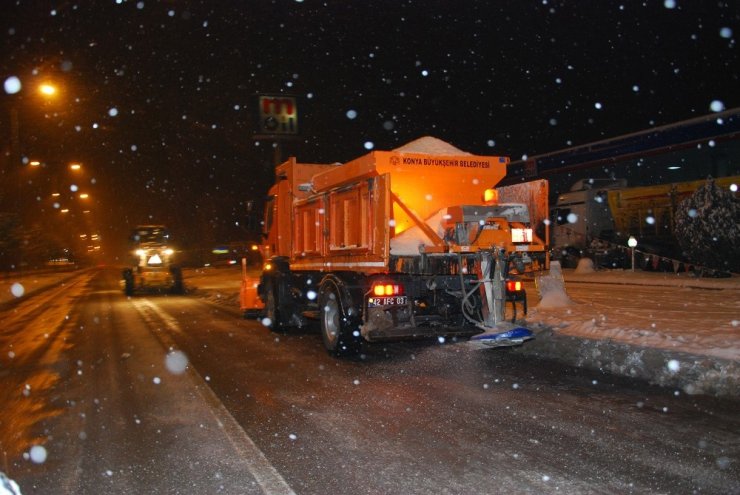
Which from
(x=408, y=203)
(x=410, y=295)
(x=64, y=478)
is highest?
(x=408, y=203)

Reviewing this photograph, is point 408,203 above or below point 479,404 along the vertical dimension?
above

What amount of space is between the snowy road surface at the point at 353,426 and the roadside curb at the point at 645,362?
390 mm

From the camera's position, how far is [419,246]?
841cm

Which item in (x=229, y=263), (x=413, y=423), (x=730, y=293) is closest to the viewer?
(x=413, y=423)

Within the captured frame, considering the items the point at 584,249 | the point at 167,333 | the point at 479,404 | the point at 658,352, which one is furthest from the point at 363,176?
the point at 584,249

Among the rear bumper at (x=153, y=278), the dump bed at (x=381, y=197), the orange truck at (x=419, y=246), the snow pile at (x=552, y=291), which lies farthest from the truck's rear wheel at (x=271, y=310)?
the rear bumper at (x=153, y=278)

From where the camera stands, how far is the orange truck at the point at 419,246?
838 cm

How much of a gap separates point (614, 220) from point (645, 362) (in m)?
23.1

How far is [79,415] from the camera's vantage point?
6.25m

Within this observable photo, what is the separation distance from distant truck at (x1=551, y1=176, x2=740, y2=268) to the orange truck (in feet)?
60.7

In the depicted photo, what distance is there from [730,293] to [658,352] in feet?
29.7

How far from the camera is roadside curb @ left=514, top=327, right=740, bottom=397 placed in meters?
6.75

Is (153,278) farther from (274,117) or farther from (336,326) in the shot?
(336,326)

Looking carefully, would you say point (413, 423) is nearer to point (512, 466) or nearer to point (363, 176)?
point (512, 466)
